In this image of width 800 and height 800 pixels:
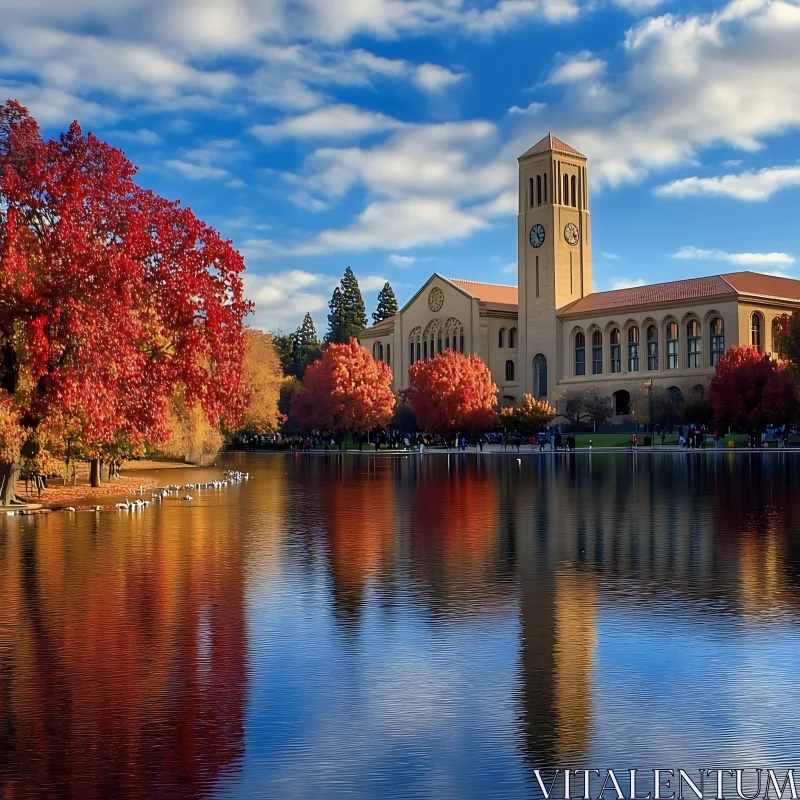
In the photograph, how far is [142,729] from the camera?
618 cm

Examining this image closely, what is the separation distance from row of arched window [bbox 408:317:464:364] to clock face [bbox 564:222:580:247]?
14303 millimetres

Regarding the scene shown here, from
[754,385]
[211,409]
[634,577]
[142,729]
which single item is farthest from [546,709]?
[754,385]

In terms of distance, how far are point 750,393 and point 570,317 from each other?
35.0 metres

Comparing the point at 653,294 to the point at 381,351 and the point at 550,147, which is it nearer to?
the point at 550,147

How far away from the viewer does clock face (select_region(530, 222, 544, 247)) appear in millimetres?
108562

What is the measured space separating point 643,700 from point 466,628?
2524mm

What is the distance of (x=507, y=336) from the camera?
11244cm

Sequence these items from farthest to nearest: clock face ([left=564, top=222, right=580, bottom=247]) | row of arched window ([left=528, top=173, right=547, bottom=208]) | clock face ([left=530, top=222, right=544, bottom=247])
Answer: clock face ([left=564, top=222, right=580, bottom=247])
clock face ([left=530, top=222, right=544, bottom=247])
row of arched window ([left=528, top=173, right=547, bottom=208])

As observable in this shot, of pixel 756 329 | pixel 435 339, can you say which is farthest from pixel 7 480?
pixel 435 339

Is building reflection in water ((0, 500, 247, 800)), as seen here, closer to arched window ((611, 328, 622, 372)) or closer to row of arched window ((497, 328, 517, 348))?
arched window ((611, 328, 622, 372))

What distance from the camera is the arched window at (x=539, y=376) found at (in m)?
108

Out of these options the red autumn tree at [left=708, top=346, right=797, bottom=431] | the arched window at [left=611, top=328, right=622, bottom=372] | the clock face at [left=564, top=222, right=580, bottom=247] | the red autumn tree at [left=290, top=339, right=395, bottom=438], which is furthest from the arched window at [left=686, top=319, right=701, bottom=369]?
the red autumn tree at [left=290, top=339, right=395, bottom=438]

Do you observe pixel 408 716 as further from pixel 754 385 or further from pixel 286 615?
pixel 754 385

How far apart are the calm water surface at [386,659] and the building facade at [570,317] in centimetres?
7732
